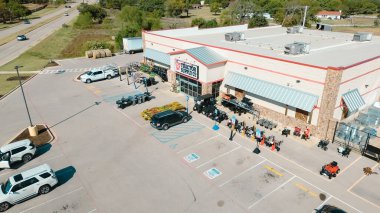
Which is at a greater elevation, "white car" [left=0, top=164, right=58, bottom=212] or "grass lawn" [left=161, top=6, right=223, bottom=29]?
"grass lawn" [left=161, top=6, right=223, bottom=29]

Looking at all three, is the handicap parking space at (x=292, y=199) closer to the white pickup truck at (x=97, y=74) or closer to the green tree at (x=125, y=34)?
the white pickup truck at (x=97, y=74)

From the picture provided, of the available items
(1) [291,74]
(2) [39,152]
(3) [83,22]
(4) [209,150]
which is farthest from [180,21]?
(2) [39,152]

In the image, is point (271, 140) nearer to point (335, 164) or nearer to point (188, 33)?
point (335, 164)

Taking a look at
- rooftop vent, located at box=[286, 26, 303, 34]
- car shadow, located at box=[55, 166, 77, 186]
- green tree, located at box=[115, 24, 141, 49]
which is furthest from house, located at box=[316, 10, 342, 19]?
car shadow, located at box=[55, 166, 77, 186]

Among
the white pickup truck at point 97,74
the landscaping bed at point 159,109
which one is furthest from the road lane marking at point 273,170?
the white pickup truck at point 97,74

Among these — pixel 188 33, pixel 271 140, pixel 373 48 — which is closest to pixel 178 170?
pixel 271 140

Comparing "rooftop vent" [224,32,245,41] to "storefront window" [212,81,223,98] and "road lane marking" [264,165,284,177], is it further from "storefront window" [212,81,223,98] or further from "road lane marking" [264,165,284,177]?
"road lane marking" [264,165,284,177]

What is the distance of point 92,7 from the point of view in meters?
118

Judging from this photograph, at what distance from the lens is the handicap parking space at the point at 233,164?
23156mm

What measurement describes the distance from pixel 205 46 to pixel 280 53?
10.8 m

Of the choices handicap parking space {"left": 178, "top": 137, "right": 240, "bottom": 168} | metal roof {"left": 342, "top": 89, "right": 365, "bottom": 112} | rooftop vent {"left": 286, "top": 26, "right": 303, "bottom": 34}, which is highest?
rooftop vent {"left": 286, "top": 26, "right": 303, "bottom": 34}

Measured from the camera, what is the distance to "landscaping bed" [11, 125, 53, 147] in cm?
2903

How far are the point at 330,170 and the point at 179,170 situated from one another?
41.9 ft

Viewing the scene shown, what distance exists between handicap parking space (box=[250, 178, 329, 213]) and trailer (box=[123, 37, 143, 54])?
182ft
